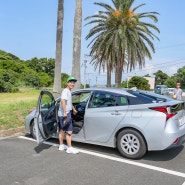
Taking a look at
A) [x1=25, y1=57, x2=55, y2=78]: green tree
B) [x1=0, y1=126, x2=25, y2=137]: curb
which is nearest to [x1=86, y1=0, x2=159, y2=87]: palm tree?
[x1=0, y1=126, x2=25, y2=137]: curb

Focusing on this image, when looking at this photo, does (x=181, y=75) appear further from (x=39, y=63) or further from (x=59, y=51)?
(x=59, y=51)

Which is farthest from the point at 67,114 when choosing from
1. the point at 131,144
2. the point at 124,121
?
the point at 131,144

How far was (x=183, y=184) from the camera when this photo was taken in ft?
13.4

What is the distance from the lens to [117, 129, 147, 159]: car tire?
5.16 metres

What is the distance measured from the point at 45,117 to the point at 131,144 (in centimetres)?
205

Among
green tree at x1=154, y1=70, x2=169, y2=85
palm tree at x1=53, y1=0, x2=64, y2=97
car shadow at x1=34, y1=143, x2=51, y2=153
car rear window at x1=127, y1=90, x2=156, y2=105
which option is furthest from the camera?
green tree at x1=154, y1=70, x2=169, y2=85

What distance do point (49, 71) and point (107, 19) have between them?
6556cm

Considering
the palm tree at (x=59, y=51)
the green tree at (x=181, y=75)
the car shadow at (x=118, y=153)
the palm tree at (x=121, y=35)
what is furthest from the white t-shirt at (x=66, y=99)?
the green tree at (x=181, y=75)

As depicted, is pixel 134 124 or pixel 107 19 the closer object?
pixel 134 124

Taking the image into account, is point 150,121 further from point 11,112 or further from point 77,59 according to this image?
point 77,59

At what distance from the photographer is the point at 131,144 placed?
5.28m

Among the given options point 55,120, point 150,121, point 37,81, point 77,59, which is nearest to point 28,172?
point 55,120

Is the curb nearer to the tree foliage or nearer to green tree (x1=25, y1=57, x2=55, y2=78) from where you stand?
the tree foliage

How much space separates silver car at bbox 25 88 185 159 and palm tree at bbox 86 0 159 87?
13.9 metres
